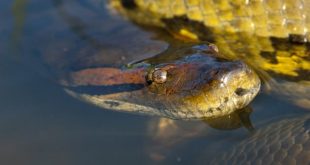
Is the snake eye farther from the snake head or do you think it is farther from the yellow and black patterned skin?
the yellow and black patterned skin

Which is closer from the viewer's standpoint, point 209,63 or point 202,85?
point 202,85

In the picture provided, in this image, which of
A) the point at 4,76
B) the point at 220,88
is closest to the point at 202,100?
the point at 220,88

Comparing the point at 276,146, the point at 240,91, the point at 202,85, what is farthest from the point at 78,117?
the point at 276,146

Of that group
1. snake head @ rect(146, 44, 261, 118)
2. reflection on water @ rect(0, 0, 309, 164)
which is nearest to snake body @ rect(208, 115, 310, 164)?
reflection on water @ rect(0, 0, 309, 164)

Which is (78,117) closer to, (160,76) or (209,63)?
(160,76)

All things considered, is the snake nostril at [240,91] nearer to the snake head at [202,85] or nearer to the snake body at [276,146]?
the snake head at [202,85]

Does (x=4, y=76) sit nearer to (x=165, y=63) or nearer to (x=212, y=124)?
(x=165, y=63)

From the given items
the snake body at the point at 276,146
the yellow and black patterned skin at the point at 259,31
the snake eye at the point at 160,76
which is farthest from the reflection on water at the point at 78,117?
the snake eye at the point at 160,76
